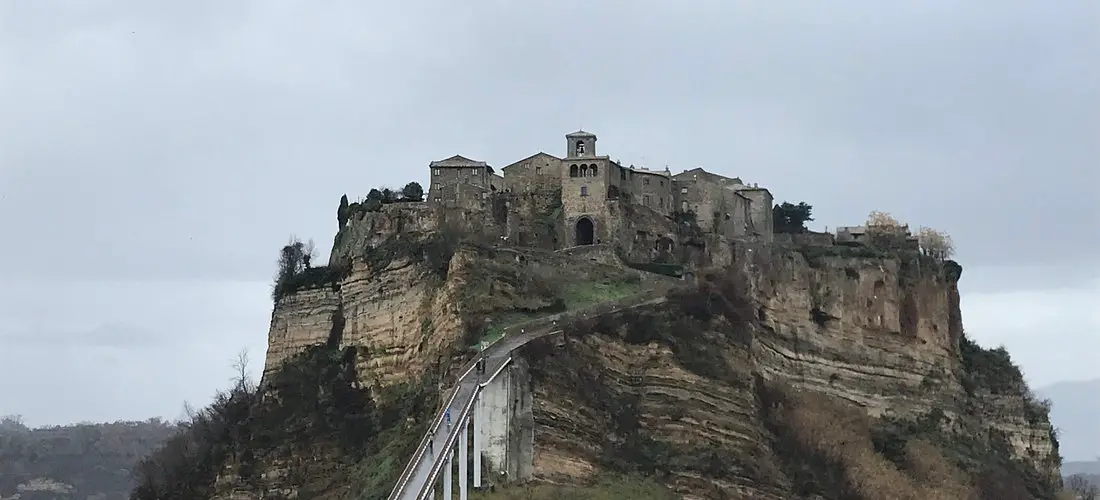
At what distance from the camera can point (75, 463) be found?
6801 inches

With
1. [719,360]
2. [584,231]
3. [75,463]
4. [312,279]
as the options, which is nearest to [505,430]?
[719,360]

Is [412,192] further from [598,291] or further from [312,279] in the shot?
[598,291]

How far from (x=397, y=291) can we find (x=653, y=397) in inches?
465

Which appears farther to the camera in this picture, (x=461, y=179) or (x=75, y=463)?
(x=75, y=463)

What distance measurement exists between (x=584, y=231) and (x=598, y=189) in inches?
70.6

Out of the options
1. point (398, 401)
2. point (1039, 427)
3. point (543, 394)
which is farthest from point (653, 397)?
point (1039, 427)

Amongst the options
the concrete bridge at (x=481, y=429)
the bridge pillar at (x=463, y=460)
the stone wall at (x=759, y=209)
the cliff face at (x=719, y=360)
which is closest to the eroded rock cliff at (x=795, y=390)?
the cliff face at (x=719, y=360)

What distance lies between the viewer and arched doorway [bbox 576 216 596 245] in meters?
59.2

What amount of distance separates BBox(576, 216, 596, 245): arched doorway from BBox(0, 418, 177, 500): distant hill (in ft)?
321

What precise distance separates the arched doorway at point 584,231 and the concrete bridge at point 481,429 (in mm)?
13100

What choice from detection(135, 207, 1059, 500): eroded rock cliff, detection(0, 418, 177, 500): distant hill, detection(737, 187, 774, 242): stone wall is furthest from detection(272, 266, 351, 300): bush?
detection(0, 418, 177, 500): distant hill

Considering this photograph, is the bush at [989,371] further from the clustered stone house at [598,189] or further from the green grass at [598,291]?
the green grass at [598,291]

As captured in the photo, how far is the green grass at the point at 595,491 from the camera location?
134 feet

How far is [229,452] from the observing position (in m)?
58.2
